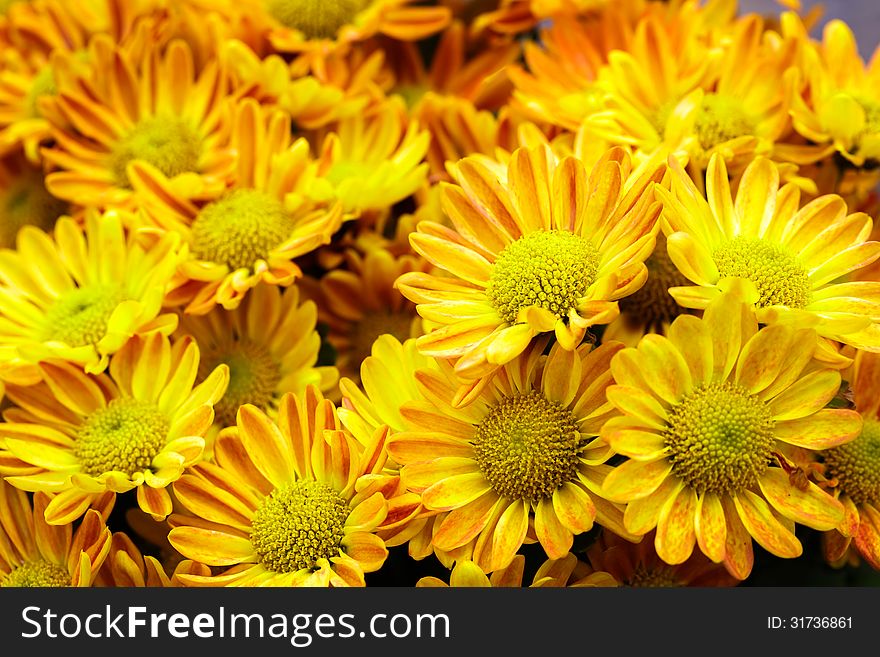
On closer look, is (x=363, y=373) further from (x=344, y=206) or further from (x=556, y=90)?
(x=556, y=90)

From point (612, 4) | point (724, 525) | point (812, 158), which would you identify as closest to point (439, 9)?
point (612, 4)

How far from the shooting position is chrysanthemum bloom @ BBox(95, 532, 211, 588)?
796 mm

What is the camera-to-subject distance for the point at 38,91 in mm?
1224

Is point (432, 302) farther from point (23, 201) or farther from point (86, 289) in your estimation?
point (23, 201)

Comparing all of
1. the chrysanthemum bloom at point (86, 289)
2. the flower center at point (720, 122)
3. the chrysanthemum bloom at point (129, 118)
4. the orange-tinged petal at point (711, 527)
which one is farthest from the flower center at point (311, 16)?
the orange-tinged petal at point (711, 527)

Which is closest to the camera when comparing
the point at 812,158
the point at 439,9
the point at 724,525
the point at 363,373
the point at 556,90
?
the point at 724,525

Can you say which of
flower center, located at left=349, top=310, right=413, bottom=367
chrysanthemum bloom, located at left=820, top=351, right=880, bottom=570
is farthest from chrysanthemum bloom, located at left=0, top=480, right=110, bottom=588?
chrysanthemum bloom, located at left=820, top=351, right=880, bottom=570

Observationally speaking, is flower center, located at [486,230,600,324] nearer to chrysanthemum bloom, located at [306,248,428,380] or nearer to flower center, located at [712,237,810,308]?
flower center, located at [712,237,810,308]

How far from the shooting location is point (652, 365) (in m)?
0.73

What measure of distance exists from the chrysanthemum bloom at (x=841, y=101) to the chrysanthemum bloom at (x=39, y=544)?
76 cm

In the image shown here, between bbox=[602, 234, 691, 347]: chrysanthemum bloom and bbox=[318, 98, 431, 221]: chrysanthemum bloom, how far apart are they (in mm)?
273

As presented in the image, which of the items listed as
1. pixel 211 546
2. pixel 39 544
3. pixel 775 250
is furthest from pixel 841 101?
pixel 39 544

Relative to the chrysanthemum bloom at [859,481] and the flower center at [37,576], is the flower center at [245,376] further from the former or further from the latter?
the chrysanthemum bloom at [859,481]

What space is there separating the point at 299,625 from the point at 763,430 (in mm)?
373
